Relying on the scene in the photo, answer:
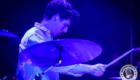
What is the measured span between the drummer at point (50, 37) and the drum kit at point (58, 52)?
9cm

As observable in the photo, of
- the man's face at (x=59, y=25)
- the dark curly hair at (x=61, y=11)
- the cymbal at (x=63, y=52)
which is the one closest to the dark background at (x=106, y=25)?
the dark curly hair at (x=61, y=11)

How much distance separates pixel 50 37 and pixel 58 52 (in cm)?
35

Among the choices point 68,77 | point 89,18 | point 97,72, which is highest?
point 89,18

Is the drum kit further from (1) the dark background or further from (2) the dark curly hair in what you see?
(1) the dark background

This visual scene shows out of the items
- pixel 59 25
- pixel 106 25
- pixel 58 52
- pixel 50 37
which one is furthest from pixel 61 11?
pixel 106 25

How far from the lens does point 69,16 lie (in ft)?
4.77

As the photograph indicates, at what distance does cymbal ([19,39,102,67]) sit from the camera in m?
0.94

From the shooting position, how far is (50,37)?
1.41 metres

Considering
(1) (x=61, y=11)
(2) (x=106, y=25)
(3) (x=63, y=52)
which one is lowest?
(3) (x=63, y=52)

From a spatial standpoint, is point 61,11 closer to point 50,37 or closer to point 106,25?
point 50,37

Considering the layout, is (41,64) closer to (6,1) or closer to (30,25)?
(30,25)

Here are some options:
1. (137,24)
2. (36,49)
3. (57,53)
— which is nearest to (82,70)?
(57,53)

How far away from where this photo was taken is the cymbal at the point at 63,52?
938 millimetres

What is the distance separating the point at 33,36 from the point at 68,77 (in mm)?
1085
